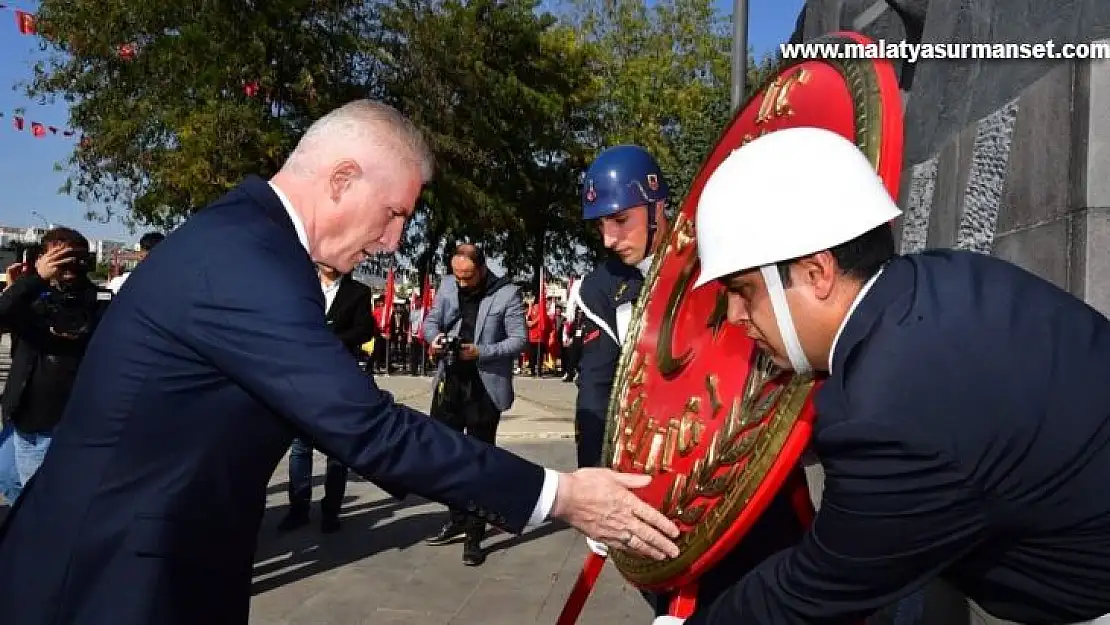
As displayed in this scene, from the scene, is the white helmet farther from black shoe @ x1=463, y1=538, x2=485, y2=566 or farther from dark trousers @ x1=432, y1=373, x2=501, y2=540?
dark trousers @ x1=432, y1=373, x2=501, y2=540

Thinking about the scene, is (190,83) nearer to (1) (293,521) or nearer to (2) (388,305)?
(2) (388,305)

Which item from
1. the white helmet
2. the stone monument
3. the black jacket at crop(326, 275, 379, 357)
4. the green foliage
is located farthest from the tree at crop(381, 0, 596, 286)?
the white helmet

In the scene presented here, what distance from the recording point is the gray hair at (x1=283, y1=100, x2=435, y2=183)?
2.35 m

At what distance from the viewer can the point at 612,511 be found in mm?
2268

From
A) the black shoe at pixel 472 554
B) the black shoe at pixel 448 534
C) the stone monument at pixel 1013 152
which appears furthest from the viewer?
the black shoe at pixel 448 534

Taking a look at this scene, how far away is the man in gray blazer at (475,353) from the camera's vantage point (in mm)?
6211

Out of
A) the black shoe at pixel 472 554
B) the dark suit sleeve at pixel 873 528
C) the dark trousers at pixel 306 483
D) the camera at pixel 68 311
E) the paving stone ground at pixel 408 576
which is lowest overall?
the paving stone ground at pixel 408 576

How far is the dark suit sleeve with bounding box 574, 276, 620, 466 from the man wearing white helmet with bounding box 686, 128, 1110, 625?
2.10 meters

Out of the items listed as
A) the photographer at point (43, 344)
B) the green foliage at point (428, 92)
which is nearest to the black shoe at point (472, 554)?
the photographer at point (43, 344)

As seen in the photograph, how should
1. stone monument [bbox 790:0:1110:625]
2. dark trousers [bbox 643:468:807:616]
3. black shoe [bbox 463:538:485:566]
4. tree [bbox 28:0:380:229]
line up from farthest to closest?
tree [bbox 28:0:380:229]
black shoe [bbox 463:538:485:566]
dark trousers [bbox 643:468:807:616]
stone monument [bbox 790:0:1110:625]

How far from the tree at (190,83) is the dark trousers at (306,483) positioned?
15053mm

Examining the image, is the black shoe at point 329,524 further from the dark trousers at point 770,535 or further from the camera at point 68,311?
the dark trousers at point 770,535

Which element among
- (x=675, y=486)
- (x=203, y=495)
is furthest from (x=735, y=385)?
(x=203, y=495)

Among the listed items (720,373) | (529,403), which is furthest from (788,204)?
(529,403)
